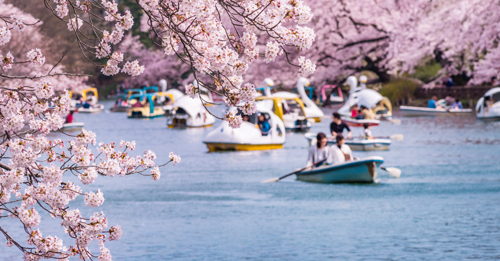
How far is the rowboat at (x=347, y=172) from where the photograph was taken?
1916 cm

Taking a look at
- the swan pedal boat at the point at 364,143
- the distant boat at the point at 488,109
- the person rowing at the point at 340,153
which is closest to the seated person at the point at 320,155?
the person rowing at the point at 340,153

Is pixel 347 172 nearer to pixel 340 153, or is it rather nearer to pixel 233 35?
pixel 340 153

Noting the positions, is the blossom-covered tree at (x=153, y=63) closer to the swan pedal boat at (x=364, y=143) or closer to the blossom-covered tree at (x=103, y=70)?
the swan pedal boat at (x=364, y=143)

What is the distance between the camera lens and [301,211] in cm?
1694

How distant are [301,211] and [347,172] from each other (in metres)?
2.99

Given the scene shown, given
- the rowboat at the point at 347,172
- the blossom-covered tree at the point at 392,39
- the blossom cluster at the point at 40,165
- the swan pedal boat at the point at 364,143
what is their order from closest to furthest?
the blossom cluster at the point at 40,165, the rowboat at the point at 347,172, the swan pedal boat at the point at 364,143, the blossom-covered tree at the point at 392,39

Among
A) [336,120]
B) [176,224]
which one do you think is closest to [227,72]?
[176,224]

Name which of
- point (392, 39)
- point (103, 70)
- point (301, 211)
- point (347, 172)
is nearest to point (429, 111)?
point (392, 39)

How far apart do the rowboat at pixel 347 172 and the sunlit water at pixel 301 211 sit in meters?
0.25

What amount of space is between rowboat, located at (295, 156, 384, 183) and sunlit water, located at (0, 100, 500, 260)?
25cm

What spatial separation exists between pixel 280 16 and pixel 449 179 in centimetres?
1574

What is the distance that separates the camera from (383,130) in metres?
36.7

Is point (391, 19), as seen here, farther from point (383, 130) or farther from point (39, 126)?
point (39, 126)

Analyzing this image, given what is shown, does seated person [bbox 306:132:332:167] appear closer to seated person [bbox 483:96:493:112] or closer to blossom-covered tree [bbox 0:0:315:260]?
blossom-covered tree [bbox 0:0:315:260]
